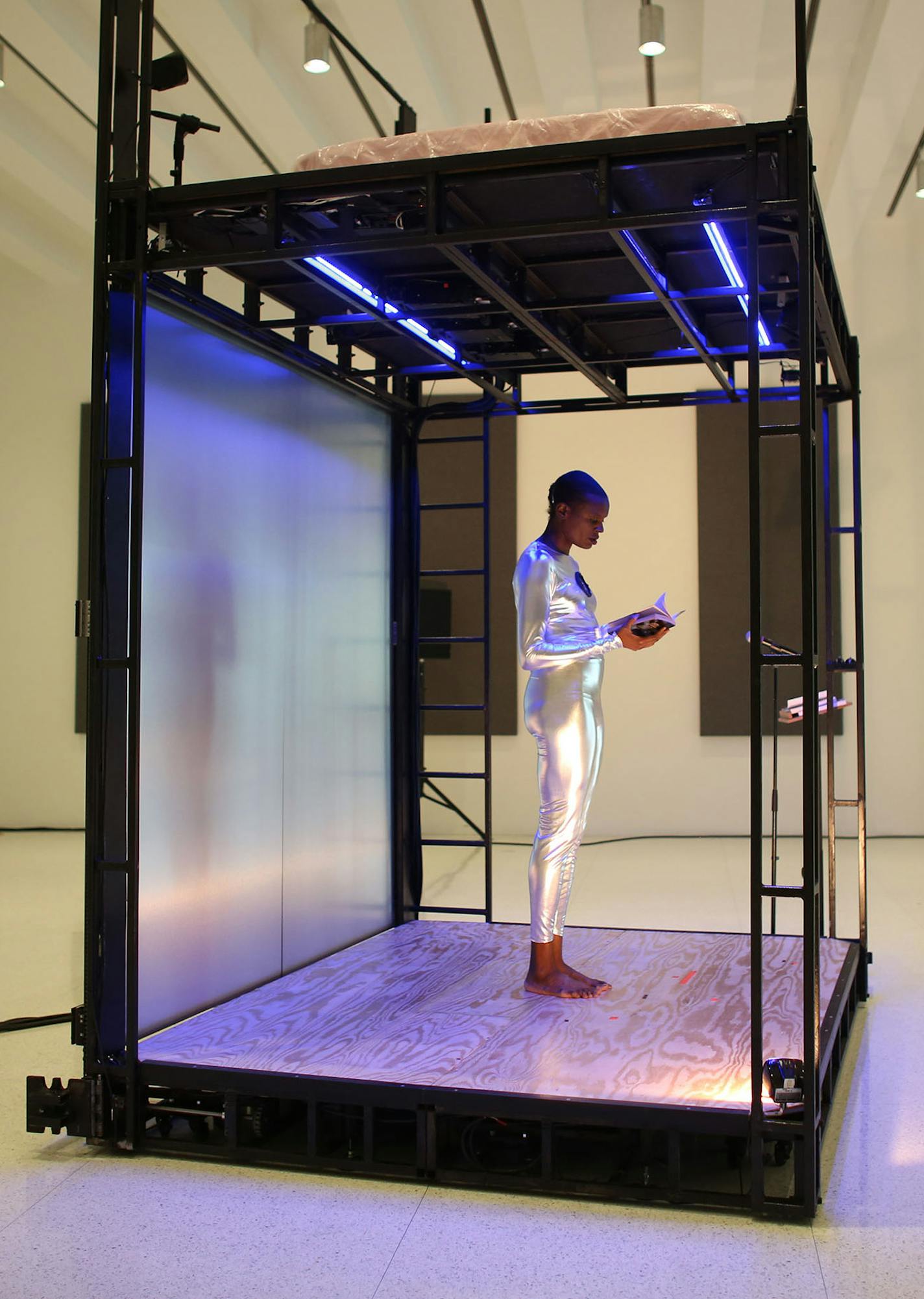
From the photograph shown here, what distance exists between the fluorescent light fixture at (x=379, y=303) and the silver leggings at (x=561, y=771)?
1.53 meters

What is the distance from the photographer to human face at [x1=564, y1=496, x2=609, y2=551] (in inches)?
194

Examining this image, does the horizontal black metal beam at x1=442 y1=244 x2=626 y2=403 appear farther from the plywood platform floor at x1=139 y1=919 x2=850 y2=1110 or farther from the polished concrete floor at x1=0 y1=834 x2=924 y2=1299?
the polished concrete floor at x1=0 y1=834 x2=924 y2=1299

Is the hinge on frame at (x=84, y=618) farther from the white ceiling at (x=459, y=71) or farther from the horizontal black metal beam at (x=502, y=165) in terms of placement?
the white ceiling at (x=459, y=71)

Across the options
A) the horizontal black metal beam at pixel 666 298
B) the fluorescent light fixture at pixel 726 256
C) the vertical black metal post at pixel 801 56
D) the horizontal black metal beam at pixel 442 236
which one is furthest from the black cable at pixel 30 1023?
the vertical black metal post at pixel 801 56

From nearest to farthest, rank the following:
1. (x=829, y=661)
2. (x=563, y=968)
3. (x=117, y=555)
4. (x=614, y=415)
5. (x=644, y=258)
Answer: (x=117, y=555) → (x=644, y=258) → (x=563, y=968) → (x=829, y=661) → (x=614, y=415)

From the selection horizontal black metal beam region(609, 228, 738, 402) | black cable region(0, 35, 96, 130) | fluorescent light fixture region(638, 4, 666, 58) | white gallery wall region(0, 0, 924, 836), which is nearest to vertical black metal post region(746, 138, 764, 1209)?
horizontal black metal beam region(609, 228, 738, 402)

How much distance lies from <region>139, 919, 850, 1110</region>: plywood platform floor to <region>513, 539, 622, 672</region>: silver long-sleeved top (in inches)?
51.4

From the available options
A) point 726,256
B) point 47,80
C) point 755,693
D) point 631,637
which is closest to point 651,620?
point 631,637

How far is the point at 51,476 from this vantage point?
12.2 metres

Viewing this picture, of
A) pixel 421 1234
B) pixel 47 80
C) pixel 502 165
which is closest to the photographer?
pixel 421 1234

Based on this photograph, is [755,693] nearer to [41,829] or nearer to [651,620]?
[651,620]

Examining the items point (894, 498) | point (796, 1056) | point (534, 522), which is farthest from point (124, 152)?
point (894, 498)

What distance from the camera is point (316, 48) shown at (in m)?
7.23

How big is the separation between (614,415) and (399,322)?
6.59 m
